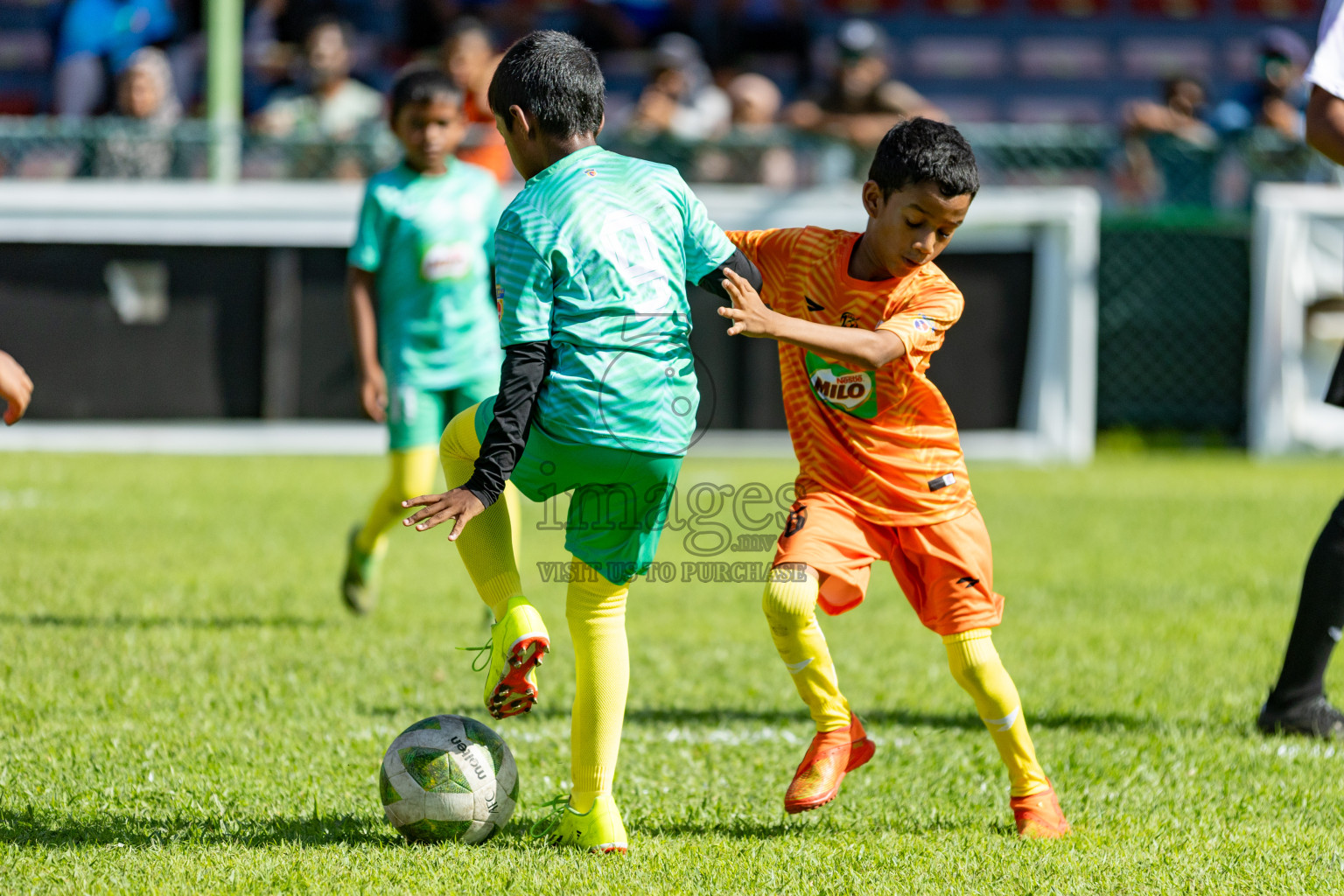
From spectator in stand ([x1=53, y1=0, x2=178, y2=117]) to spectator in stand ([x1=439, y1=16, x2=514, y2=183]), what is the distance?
14.3 feet

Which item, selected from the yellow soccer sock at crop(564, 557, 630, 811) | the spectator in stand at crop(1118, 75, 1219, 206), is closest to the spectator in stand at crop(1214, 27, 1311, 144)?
the spectator in stand at crop(1118, 75, 1219, 206)

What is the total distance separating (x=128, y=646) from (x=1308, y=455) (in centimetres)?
1024

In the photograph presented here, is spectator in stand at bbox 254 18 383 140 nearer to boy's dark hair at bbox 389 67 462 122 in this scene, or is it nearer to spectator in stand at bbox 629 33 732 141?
spectator in stand at bbox 629 33 732 141

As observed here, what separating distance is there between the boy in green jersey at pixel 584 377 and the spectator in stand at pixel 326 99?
33.6 feet

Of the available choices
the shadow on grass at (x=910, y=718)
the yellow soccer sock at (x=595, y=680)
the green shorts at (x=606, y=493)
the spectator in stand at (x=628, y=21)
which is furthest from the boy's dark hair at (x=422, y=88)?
the spectator in stand at (x=628, y=21)

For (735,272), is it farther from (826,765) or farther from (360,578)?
(360,578)

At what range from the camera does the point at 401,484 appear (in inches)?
247

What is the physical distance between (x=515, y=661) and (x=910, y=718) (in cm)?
212

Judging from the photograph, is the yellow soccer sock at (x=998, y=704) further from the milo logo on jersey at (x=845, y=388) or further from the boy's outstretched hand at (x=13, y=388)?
the boy's outstretched hand at (x=13, y=388)

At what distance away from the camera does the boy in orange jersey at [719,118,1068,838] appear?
12.1 feet

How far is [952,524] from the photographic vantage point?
12.7ft

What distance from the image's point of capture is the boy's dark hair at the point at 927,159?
3598 millimetres

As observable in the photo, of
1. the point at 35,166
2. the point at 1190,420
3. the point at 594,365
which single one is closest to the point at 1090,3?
the point at 1190,420

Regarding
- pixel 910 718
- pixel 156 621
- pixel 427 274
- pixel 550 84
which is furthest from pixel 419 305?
pixel 550 84
